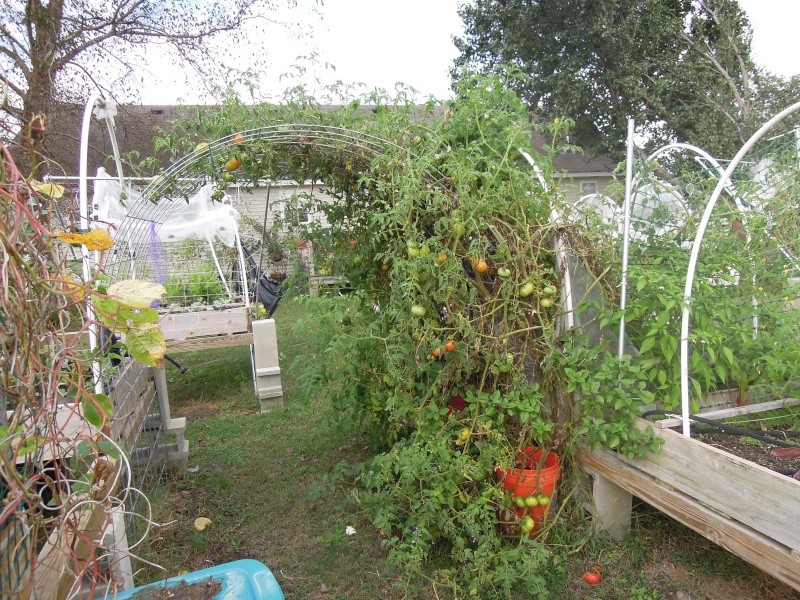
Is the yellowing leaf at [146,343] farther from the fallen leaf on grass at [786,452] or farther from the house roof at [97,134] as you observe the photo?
the house roof at [97,134]

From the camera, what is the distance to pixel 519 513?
9.30 feet

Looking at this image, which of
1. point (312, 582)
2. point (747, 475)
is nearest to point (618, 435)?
point (747, 475)

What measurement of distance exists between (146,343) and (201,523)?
2.46 metres

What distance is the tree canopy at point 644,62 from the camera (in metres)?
13.8

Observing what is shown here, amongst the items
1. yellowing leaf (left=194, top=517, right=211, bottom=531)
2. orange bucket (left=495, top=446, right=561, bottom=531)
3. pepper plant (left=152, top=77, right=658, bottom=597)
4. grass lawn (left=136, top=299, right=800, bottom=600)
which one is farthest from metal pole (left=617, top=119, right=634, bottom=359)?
yellowing leaf (left=194, top=517, right=211, bottom=531)

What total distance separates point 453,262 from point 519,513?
56.6 inches

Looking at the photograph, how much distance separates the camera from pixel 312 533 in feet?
10.7

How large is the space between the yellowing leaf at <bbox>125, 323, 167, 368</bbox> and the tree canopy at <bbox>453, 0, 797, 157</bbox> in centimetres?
1466

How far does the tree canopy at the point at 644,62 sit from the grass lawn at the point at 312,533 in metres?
12.8

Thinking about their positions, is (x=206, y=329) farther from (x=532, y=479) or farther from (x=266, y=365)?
(x=532, y=479)

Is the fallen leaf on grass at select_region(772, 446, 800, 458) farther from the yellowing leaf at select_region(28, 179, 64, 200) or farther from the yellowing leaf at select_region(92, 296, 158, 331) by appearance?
the yellowing leaf at select_region(28, 179, 64, 200)

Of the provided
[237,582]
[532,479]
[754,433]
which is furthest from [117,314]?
[754,433]

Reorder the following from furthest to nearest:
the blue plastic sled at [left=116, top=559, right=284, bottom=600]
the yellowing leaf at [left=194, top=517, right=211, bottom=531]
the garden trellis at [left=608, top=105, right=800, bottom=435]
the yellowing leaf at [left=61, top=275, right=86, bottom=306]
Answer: the yellowing leaf at [left=194, top=517, right=211, bottom=531]
the garden trellis at [left=608, top=105, right=800, bottom=435]
the blue plastic sled at [left=116, top=559, right=284, bottom=600]
the yellowing leaf at [left=61, top=275, right=86, bottom=306]

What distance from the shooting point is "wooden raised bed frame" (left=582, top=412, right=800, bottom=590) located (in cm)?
197
